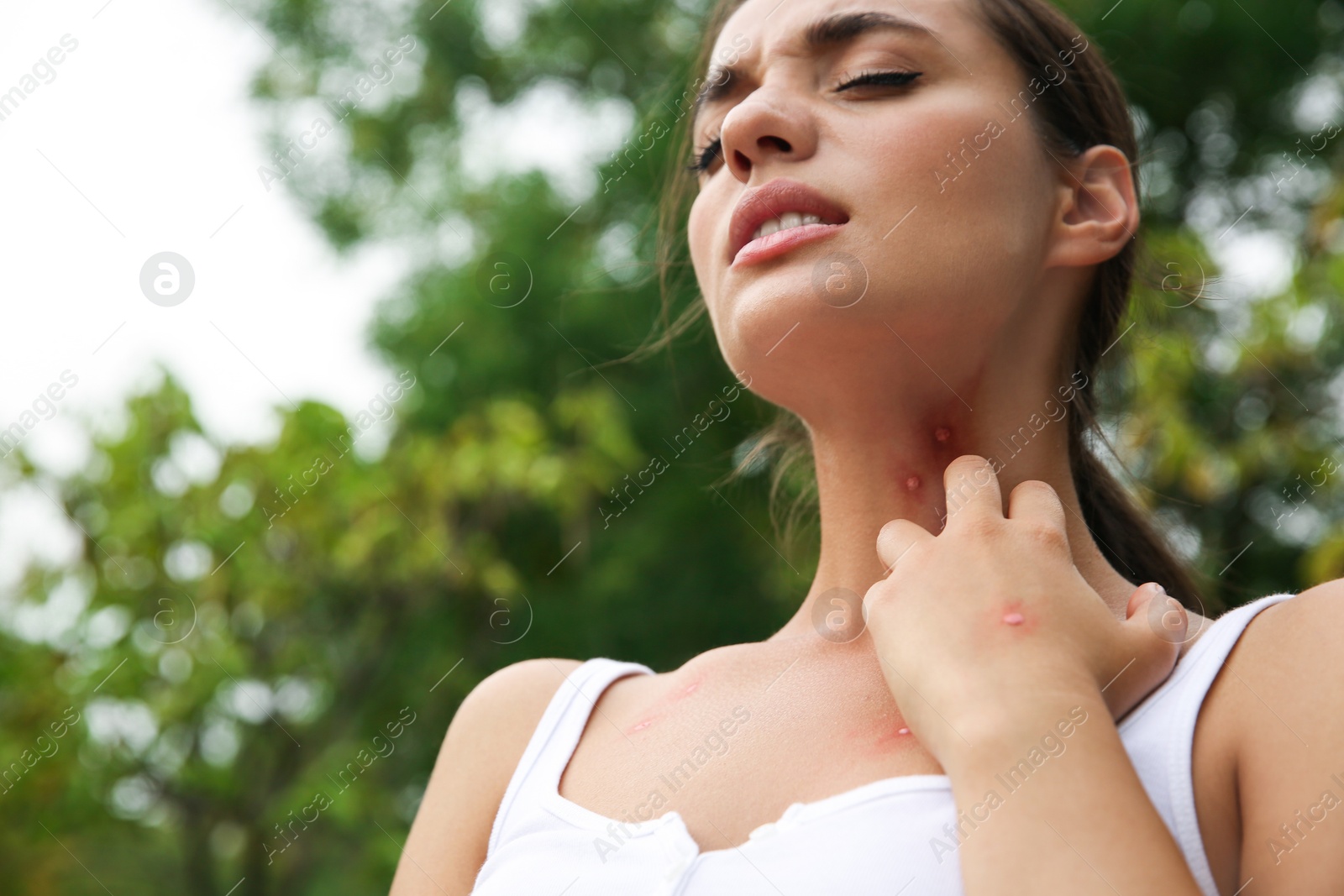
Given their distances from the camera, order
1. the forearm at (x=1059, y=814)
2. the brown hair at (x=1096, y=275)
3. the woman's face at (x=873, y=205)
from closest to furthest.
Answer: the forearm at (x=1059, y=814) < the woman's face at (x=873, y=205) < the brown hair at (x=1096, y=275)

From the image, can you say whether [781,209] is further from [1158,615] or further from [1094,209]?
[1158,615]

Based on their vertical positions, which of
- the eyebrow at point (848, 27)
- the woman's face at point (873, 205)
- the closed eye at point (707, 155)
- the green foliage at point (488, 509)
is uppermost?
the eyebrow at point (848, 27)

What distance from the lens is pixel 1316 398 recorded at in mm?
5250

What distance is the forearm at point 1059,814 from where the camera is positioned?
1.10 meters

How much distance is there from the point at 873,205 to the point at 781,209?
13 cm

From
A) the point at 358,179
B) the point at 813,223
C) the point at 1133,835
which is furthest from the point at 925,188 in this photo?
the point at 358,179

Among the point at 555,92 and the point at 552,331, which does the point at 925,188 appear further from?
the point at 555,92

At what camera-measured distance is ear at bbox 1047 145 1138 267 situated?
5.79ft

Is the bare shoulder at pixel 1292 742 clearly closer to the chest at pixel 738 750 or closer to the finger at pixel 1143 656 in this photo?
the finger at pixel 1143 656

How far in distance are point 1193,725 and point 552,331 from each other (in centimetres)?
534

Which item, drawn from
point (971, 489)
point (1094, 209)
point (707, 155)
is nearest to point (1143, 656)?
point (971, 489)

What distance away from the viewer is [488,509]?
4.98 metres

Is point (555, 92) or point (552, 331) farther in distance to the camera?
point (555, 92)

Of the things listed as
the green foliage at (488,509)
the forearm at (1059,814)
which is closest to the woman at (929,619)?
the forearm at (1059,814)
